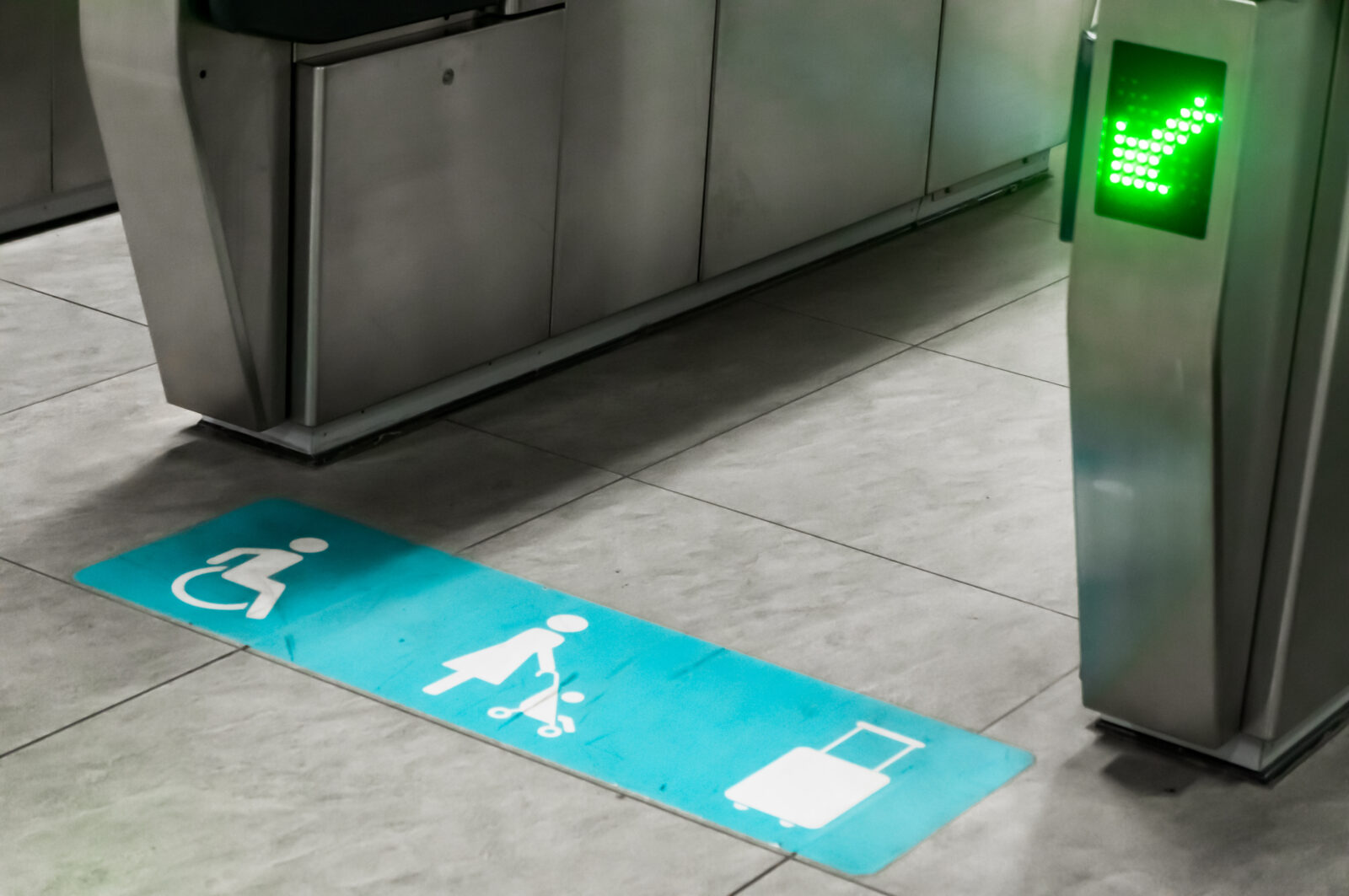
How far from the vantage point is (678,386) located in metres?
4.35

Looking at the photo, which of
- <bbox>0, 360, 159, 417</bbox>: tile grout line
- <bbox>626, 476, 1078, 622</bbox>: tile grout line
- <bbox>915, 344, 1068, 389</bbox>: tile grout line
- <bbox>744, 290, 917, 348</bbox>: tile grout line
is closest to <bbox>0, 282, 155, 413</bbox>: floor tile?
<bbox>0, 360, 159, 417</bbox>: tile grout line

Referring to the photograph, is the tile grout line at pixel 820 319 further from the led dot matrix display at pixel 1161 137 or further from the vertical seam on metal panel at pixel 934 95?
the led dot matrix display at pixel 1161 137

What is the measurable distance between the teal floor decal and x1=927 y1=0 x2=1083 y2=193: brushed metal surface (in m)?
2.50

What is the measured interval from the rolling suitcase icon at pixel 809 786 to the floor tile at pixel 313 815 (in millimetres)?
112

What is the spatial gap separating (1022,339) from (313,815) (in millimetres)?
2603

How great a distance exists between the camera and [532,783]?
281 cm

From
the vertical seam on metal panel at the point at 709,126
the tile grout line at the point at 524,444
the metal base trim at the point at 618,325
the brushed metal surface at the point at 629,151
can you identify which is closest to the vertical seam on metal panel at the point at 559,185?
the brushed metal surface at the point at 629,151

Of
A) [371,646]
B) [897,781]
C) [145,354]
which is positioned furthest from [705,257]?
[897,781]

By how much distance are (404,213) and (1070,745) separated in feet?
5.79

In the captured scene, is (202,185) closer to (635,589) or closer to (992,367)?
(635,589)

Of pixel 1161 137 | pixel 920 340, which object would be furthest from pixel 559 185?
pixel 1161 137

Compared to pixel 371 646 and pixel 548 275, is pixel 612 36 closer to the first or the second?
pixel 548 275

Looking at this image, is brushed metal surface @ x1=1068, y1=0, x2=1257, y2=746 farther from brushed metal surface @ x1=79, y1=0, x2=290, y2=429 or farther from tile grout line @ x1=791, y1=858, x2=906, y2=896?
brushed metal surface @ x1=79, y1=0, x2=290, y2=429

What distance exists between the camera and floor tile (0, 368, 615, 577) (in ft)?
11.7
